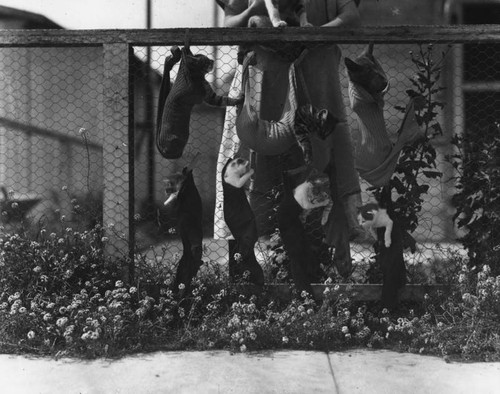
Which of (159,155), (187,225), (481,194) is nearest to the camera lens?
(187,225)

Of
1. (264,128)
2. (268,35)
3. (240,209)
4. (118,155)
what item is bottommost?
(240,209)

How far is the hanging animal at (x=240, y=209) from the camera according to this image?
4.01m

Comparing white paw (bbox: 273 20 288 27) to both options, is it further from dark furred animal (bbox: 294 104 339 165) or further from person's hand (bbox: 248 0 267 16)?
dark furred animal (bbox: 294 104 339 165)

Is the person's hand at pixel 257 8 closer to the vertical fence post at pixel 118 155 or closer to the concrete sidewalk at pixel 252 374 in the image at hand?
the vertical fence post at pixel 118 155

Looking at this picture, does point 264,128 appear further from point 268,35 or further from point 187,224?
point 187,224

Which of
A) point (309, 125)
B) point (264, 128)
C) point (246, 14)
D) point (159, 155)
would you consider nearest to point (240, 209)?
point (264, 128)

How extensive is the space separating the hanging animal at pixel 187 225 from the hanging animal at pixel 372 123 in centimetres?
101

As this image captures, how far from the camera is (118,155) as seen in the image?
4203 millimetres

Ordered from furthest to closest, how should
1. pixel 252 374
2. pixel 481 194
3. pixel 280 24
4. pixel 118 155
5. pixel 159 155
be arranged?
pixel 159 155 → pixel 481 194 → pixel 118 155 → pixel 280 24 → pixel 252 374

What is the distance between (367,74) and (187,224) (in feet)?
4.48

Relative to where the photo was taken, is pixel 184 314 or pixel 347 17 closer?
pixel 184 314

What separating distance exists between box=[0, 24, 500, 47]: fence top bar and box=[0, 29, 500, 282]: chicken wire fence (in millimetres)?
160

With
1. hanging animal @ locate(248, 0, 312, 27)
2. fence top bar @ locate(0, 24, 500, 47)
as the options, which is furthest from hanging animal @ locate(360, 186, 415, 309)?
hanging animal @ locate(248, 0, 312, 27)

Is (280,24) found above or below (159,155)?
above
